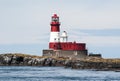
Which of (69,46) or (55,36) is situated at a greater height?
(55,36)

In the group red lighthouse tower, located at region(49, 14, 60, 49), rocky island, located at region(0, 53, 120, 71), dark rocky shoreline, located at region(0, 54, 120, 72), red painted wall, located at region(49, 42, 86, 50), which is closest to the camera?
dark rocky shoreline, located at region(0, 54, 120, 72)

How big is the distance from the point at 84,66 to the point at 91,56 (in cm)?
1625

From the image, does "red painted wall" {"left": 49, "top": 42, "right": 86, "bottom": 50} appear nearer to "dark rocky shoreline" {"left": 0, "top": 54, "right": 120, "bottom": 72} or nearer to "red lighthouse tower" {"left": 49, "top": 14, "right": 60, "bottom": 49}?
"red lighthouse tower" {"left": 49, "top": 14, "right": 60, "bottom": 49}

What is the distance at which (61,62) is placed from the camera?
128 metres

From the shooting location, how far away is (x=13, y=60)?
134m

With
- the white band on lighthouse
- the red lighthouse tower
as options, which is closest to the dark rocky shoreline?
the red lighthouse tower

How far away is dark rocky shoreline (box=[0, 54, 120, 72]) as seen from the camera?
11612 centimetres

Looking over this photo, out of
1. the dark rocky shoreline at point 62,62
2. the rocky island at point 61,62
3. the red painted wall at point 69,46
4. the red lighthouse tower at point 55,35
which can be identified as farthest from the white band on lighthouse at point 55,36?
the dark rocky shoreline at point 62,62

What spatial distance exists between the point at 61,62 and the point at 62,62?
26 cm

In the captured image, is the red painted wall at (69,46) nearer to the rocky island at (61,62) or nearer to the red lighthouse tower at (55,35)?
the red lighthouse tower at (55,35)

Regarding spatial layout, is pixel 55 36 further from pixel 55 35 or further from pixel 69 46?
pixel 69 46

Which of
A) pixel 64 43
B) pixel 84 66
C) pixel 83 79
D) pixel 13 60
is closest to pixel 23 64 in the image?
pixel 13 60

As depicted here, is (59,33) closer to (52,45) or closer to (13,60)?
(52,45)

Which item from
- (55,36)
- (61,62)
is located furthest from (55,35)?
(61,62)
